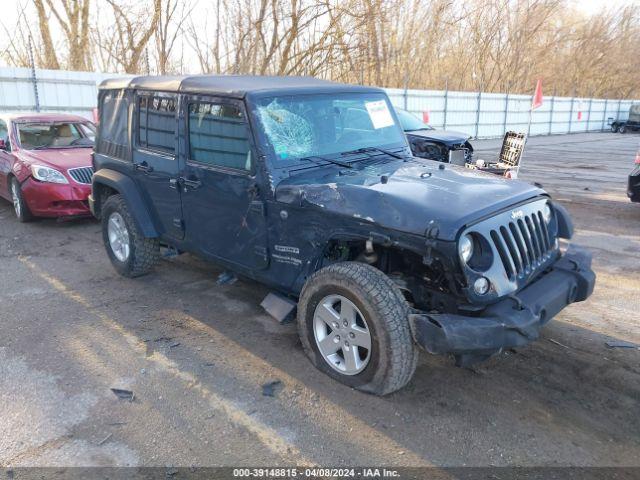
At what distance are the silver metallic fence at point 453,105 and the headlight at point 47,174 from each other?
21.2 ft

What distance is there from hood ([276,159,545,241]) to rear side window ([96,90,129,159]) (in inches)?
96.7

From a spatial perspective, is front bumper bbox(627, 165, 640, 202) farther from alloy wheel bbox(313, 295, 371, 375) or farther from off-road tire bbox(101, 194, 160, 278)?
off-road tire bbox(101, 194, 160, 278)

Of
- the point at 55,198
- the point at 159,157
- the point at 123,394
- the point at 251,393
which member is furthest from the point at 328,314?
the point at 55,198

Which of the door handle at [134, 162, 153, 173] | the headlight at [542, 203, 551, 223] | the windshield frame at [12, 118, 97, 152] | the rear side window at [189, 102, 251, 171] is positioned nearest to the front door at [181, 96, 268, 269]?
the rear side window at [189, 102, 251, 171]

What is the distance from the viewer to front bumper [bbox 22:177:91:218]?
750 centimetres

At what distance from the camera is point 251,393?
11.5 ft

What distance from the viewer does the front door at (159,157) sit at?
15.3 feet

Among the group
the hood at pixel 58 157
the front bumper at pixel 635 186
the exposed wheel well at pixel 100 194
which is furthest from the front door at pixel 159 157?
the front bumper at pixel 635 186

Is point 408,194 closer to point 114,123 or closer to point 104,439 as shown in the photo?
point 104,439

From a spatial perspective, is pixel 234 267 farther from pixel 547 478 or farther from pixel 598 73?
pixel 598 73

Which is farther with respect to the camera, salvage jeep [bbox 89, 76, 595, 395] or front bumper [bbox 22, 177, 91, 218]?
front bumper [bbox 22, 177, 91, 218]

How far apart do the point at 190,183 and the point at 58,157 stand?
15.2ft

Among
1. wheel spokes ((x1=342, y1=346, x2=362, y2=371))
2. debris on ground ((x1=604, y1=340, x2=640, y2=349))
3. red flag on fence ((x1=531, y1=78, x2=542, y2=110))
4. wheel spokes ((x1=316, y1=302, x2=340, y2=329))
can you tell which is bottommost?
debris on ground ((x1=604, y1=340, x2=640, y2=349))

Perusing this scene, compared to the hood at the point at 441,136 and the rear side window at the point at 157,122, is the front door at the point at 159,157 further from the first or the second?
the hood at the point at 441,136
